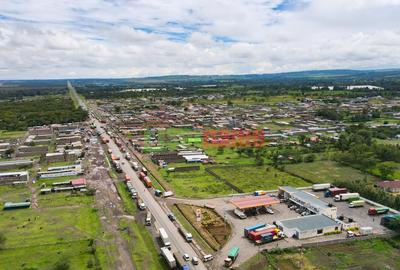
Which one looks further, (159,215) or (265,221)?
(159,215)

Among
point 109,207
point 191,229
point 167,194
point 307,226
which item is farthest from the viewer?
point 167,194

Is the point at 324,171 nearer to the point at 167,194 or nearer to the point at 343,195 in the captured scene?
the point at 343,195

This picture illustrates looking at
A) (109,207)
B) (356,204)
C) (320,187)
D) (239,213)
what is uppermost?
(320,187)

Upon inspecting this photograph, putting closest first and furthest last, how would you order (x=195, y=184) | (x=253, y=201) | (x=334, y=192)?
(x=253, y=201) → (x=334, y=192) → (x=195, y=184)

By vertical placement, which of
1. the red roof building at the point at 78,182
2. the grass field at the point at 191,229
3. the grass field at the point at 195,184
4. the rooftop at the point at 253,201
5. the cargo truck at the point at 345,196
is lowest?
the grass field at the point at 191,229

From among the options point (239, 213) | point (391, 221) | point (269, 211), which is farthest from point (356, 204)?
point (239, 213)

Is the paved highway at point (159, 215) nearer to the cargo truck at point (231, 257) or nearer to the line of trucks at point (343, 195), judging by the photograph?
the cargo truck at point (231, 257)

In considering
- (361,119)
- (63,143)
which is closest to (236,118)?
(361,119)

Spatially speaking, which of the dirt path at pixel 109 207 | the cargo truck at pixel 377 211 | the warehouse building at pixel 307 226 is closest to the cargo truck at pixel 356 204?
the cargo truck at pixel 377 211
